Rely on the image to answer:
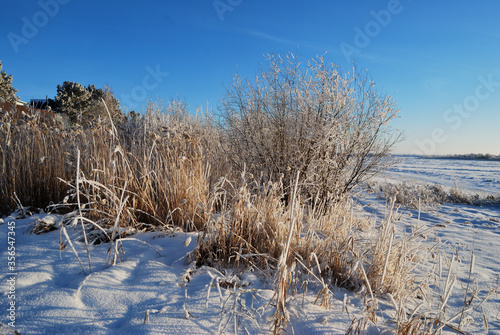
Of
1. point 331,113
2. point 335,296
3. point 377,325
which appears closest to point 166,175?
point 335,296

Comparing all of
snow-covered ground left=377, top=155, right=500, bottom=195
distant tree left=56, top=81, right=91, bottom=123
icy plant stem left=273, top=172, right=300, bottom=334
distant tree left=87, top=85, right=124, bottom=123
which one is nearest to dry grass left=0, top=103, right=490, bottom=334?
icy plant stem left=273, top=172, right=300, bottom=334

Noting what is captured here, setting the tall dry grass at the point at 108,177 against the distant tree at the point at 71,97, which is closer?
the tall dry grass at the point at 108,177

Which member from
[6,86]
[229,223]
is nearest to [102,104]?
[6,86]

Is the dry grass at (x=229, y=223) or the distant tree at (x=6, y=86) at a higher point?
the distant tree at (x=6, y=86)

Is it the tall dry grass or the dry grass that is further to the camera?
the tall dry grass

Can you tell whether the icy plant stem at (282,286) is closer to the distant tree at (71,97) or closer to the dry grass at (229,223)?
the dry grass at (229,223)

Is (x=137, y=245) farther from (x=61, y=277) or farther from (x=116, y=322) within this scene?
(x=116, y=322)

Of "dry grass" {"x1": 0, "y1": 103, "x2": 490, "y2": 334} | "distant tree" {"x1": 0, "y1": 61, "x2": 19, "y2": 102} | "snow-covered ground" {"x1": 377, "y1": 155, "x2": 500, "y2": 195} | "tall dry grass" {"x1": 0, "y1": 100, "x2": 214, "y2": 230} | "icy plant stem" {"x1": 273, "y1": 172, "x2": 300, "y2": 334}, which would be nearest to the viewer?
"icy plant stem" {"x1": 273, "y1": 172, "x2": 300, "y2": 334}

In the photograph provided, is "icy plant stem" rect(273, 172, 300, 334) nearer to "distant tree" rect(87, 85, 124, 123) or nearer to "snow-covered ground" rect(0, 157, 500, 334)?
"snow-covered ground" rect(0, 157, 500, 334)

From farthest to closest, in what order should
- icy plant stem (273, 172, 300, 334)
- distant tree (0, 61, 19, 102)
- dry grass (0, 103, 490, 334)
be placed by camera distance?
distant tree (0, 61, 19, 102)
dry grass (0, 103, 490, 334)
icy plant stem (273, 172, 300, 334)

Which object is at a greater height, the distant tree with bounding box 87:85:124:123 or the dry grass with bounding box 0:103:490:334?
the distant tree with bounding box 87:85:124:123

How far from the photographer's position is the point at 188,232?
2488mm

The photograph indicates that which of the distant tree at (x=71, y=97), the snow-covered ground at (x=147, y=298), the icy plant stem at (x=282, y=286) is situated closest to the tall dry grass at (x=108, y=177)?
the snow-covered ground at (x=147, y=298)

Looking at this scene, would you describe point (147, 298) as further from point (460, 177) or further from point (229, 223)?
point (460, 177)
